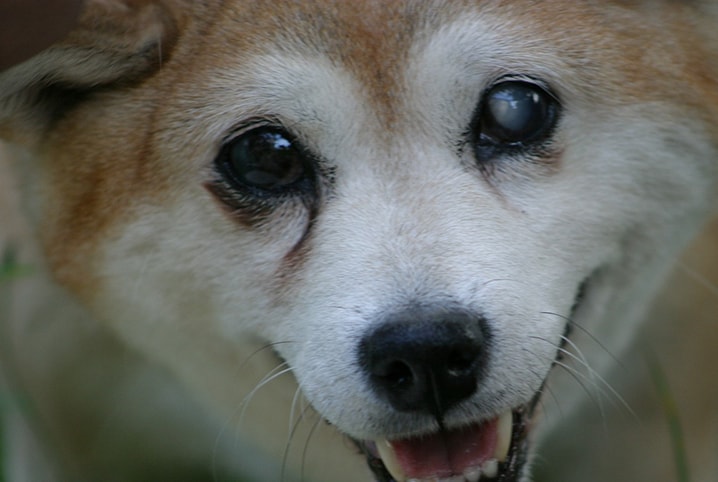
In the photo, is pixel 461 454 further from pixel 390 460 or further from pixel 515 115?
pixel 515 115

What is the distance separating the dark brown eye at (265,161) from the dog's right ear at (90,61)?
316 mm

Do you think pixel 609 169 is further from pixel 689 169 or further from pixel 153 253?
pixel 153 253

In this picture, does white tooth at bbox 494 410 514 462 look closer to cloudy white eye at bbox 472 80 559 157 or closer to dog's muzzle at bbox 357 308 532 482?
dog's muzzle at bbox 357 308 532 482

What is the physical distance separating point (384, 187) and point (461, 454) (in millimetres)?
621

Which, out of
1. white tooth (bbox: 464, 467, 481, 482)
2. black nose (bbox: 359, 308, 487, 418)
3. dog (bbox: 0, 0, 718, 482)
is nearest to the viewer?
black nose (bbox: 359, 308, 487, 418)

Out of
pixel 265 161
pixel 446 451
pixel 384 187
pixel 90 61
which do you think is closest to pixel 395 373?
pixel 446 451

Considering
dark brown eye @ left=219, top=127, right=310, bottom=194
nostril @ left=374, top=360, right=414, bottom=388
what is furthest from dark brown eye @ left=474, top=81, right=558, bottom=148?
nostril @ left=374, top=360, right=414, bottom=388

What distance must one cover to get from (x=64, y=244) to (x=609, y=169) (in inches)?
55.3

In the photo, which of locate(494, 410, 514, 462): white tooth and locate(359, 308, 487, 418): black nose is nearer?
locate(359, 308, 487, 418): black nose

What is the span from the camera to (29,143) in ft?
10.0

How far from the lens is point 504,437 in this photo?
2.75 meters

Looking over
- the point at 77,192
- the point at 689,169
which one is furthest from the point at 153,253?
the point at 689,169

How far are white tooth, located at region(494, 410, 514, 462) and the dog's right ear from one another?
1.18 metres

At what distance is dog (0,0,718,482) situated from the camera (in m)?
2.51
